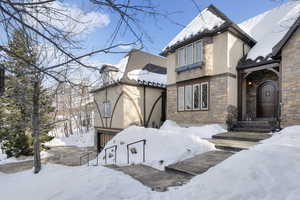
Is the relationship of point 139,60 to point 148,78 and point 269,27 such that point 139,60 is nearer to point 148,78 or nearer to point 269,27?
point 148,78

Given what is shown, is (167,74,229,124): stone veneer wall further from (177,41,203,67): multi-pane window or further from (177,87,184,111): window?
(177,41,203,67): multi-pane window

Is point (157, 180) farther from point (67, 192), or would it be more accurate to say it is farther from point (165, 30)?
point (165, 30)

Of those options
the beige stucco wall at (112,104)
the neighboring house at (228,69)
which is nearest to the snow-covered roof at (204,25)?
the neighboring house at (228,69)

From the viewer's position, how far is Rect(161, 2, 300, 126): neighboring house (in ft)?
30.0

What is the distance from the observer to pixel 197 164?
16.6 ft

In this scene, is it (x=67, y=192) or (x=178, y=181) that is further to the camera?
(x=178, y=181)

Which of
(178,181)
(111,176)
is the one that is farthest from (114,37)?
(178,181)

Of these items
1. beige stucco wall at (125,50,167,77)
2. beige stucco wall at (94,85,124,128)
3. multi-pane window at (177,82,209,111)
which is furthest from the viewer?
beige stucco wall at (125,50,167,77)

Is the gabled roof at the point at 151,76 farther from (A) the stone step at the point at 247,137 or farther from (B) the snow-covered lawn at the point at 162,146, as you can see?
(A) the stone step at the point at 247,137

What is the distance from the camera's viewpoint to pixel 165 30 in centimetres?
254

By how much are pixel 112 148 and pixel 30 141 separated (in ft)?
30.1

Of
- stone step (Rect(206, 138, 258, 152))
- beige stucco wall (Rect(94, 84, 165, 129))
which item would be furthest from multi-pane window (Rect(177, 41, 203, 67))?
stone step (Rect(206, 138, 258, 152))

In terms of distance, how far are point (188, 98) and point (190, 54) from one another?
2.76 meters

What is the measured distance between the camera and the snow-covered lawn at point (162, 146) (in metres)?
6.13
